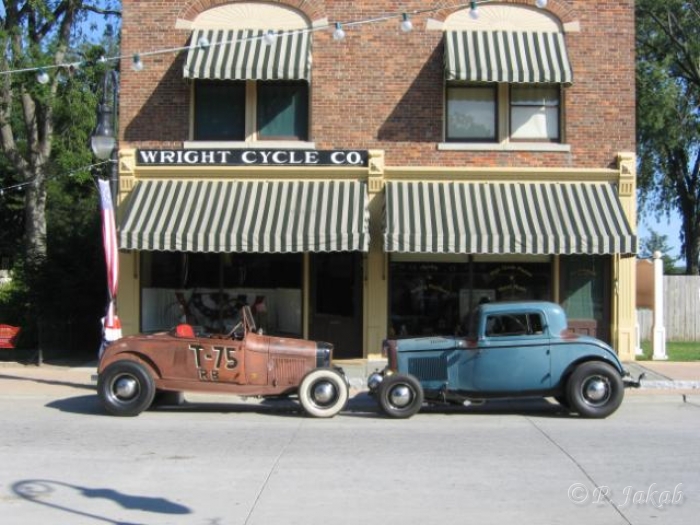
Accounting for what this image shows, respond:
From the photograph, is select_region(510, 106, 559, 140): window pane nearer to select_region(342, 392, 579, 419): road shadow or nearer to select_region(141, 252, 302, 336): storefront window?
select_region(141, 252, 302, 336): storefront window

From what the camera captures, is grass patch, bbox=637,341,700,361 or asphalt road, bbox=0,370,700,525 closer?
asphalt road, bbox=0,370,700,525

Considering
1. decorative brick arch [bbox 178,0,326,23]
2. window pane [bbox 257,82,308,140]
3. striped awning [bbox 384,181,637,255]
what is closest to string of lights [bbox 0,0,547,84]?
decorative brick arch [bbox 178,0,326,23]

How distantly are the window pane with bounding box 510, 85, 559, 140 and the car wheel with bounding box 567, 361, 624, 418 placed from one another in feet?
22.7

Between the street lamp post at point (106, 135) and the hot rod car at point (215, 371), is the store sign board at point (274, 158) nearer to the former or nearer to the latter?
the street lamp post at point (106, 135)

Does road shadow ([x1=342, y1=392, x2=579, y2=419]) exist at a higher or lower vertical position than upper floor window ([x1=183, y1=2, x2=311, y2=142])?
lower

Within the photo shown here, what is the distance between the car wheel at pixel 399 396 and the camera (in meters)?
11.6

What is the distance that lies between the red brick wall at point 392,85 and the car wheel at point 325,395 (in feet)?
21.7

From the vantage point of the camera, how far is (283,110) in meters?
17.3

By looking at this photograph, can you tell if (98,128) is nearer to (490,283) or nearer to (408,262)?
(408,262)

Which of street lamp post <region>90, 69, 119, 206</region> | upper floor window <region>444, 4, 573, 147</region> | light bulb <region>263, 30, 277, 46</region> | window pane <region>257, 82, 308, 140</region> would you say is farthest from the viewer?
window pane <region>257, 82, 308, 140</region>

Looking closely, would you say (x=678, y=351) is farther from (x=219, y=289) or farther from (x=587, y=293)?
(x=219, y=289)

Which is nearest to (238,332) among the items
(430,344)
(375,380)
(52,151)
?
(375,380)

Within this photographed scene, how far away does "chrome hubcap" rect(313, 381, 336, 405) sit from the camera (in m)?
11.7

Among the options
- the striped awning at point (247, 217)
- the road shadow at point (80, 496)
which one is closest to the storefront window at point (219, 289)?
the striped awning at point (247, 217)
